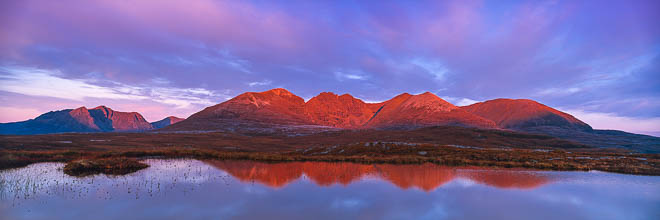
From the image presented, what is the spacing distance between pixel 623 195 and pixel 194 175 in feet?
114

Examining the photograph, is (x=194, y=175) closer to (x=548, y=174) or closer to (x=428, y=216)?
(x=428, y=216)

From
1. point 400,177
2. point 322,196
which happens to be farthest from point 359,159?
point 322,196

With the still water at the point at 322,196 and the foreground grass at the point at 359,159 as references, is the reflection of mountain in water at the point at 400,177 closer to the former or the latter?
the still water at the point at 322,196

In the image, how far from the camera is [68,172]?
27531 millimetres

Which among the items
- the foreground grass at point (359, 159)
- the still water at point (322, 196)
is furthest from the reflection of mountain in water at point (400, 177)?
the foreground grass at point (359, 159)

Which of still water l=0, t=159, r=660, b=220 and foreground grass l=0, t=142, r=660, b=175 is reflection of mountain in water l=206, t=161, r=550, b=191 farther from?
foreground grass l=0, t=142, r=660, b=175

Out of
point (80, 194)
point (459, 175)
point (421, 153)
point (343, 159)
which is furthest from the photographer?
point (421, 153)

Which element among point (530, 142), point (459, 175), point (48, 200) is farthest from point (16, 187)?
point (530, 142)

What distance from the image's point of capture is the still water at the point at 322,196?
15.9 metres

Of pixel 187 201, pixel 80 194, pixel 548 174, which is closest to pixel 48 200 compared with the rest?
pixel 80 194

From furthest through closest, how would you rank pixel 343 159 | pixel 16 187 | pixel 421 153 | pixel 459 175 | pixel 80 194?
pixel 421 153 < pixel 343 159 < pixel 459 175 < pixel 16 187 < pixel 80 194

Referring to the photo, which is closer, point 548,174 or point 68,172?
point 68,172

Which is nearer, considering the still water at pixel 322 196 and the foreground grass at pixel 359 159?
the still water at pixel 322 196

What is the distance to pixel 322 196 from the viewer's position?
20031 millimetres
